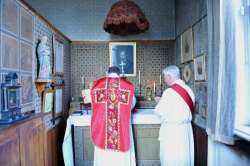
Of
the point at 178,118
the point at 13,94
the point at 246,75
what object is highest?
the point at 246,75

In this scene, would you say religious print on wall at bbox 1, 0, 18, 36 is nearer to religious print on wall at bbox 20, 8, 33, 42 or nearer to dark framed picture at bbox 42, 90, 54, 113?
religious print on wall at bbox 20, 8, 33, 42

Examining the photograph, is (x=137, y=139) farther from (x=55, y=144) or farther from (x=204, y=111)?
(x=55, y=144)

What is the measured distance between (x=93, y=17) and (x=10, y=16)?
305 centimetres

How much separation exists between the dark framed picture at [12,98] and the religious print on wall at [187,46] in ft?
9.47

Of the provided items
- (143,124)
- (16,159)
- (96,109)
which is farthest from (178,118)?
(16,159)

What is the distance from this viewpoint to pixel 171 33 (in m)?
4.83

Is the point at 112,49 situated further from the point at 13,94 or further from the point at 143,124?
the point at 13,94

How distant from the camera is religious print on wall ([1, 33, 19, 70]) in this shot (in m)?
1.85

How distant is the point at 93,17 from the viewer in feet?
15.9

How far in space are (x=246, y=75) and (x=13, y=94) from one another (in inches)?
104

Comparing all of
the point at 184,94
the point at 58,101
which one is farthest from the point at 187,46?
the point at 58,101

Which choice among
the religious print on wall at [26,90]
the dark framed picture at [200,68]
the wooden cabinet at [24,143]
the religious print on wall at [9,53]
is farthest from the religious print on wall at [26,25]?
the dark framed picture at [200,68]

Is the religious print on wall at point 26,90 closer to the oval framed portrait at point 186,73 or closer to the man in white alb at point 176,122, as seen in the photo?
the man in white alb at point 176,122

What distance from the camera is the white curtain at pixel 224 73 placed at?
6.78ft
